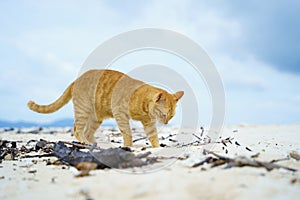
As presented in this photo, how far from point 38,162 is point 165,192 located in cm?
243

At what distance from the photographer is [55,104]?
23.1 ft

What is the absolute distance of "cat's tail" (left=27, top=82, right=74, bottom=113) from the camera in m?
6.96

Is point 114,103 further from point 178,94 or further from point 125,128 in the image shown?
point 178,94

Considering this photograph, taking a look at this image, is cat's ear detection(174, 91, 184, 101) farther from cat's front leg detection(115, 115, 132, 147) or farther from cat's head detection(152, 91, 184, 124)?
cat's front leg detection(115, 115, 132, 147)

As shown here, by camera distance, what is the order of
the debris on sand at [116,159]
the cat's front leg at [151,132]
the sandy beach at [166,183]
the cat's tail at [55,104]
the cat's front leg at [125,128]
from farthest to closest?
1. the cat's tail at [55,104]
2. the cat's front leg at [151,132]
3. the cat's front leg at [125,128]
4. the debris on sand at [116,159]
5. the sandy beach at [166,183]

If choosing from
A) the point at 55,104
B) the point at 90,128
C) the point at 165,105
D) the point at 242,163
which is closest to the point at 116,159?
the point at 242,163

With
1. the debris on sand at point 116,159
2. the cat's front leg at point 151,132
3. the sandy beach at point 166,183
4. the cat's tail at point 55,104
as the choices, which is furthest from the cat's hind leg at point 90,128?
the sandy beach at point 166,183

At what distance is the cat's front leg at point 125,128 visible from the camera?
604 cm

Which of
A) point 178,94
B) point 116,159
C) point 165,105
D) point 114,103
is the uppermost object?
point 178,94

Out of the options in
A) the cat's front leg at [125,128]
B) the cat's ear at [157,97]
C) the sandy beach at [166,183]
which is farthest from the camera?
the cat's front leg at [125,128]

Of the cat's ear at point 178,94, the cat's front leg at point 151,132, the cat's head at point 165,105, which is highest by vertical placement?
the cat's ear at point 178,94

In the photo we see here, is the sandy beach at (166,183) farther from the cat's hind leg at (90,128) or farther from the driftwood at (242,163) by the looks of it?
the cat's hind leg at (90,128)

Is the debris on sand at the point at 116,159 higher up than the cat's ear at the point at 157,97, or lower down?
lower down

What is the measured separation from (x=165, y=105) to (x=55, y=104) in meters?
2.71
